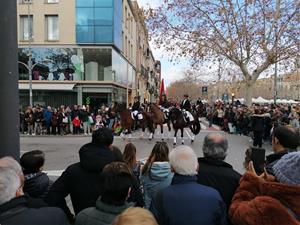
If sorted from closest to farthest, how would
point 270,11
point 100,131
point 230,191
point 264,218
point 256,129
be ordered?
point 264,218, point 230,191, point 100,131, point 256,129, point 270,11

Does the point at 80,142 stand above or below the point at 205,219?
below

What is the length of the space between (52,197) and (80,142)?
671 inches

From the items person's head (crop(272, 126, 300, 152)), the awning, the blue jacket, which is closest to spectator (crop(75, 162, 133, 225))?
the blue jacket

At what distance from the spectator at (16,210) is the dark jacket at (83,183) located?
1.17 meters

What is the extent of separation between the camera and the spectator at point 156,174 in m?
5.10

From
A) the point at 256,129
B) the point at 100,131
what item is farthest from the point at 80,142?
the point at 100,131

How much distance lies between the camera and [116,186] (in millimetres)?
3305

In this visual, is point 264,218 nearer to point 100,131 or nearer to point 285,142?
point 285,142

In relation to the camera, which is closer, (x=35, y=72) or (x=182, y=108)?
(x=182, y=108)

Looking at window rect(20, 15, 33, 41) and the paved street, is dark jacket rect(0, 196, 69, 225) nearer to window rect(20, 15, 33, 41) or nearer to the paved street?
the paved street

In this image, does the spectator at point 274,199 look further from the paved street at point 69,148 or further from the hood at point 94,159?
the paved street at point 69,148

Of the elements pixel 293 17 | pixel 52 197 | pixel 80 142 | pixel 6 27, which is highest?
pixel 293 17

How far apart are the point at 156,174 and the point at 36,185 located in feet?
4.87

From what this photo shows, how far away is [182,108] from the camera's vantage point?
20906 millimetres
